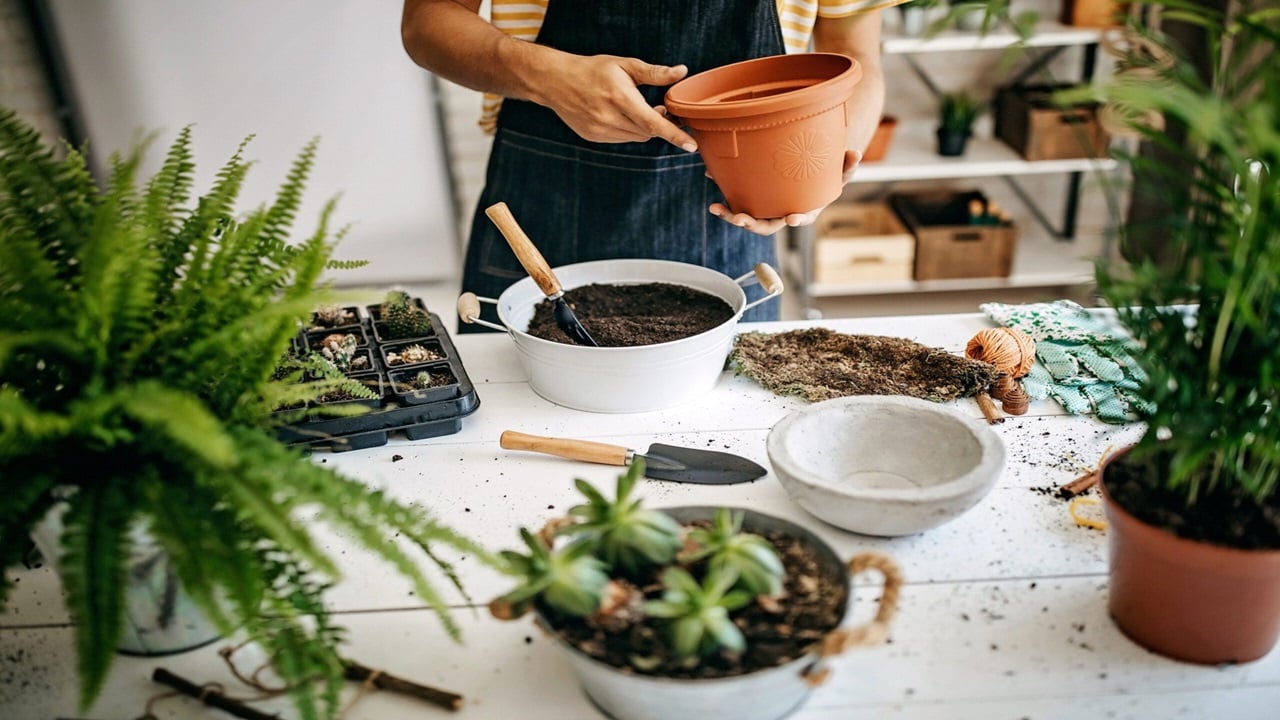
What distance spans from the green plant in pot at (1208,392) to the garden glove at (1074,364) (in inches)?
13.5

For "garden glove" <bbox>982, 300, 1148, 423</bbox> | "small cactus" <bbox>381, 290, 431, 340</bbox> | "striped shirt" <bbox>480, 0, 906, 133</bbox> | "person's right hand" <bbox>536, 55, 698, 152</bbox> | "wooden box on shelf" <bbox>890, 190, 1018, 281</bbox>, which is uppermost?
"striped shirt" <bbox>480, 0, 906, 133</bbox>

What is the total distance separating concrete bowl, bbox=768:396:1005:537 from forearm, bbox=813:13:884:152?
2.16ft

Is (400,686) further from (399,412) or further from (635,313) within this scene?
(635,313)

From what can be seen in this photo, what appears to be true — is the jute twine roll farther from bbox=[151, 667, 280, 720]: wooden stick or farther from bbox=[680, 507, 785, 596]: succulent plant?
bbox=[151, 667, 280, 720]: wooden stick

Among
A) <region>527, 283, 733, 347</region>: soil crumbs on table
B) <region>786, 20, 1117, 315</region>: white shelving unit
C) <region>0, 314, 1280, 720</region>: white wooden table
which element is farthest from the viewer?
<region>786, 20, 1117, 315</region>: white shelving unit

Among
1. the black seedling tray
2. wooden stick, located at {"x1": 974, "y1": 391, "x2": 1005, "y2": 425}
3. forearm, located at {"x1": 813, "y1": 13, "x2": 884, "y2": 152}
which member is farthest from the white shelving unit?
the black seedling tray

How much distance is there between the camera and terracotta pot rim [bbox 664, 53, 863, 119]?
1.18 m

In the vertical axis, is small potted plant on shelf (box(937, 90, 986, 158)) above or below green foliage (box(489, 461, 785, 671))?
below

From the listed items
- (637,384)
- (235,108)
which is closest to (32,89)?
(235,108)

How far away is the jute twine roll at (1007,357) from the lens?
3.98ft

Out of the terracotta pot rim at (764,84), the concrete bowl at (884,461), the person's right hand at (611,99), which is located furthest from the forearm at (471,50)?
the concrete bowl at (884,461)

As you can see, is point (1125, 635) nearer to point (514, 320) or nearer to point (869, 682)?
point (869, 682)

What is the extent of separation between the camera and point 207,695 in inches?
32.8

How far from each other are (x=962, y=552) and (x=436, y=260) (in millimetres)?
2456
